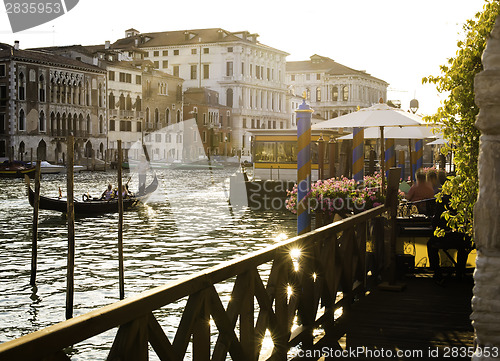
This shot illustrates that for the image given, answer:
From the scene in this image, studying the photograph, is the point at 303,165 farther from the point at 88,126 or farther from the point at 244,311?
the point at 88,126

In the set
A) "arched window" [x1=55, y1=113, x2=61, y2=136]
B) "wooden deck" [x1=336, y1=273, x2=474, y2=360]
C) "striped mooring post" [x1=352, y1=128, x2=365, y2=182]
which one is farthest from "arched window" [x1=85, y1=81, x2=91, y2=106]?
"wooden deck" [x1=336, y1=273, x2=474, y2=360]

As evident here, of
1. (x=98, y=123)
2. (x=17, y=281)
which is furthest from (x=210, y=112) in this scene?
(x=17, y=281)

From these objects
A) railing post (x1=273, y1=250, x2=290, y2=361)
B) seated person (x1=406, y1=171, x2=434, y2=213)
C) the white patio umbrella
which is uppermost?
the white patio umbrella

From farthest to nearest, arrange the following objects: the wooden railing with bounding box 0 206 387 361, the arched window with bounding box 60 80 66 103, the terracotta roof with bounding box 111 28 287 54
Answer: the terracotta roof with bounding box 111 28 287 54
the arched window with bounding box 60 80 66 103
the wooden railing with bounding box 0 206 387 361

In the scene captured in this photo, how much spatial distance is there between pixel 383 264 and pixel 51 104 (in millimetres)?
45924

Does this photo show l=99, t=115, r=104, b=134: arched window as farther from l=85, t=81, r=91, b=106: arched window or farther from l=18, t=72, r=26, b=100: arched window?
l=18, t=72, r=26, b=100: arched window

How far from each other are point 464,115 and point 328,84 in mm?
81321

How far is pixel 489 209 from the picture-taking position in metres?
2.36

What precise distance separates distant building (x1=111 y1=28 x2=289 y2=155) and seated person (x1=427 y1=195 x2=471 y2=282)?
58643 mm

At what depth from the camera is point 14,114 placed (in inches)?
1836

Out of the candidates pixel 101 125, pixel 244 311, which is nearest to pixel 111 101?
pixel 101 125

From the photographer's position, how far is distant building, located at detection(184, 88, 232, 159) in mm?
61250

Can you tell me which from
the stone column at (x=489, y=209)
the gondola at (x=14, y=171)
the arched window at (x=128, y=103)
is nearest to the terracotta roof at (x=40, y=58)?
the arched window at (x=128, y=103)

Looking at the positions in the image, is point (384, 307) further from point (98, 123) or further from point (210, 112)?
point (210, 112)
